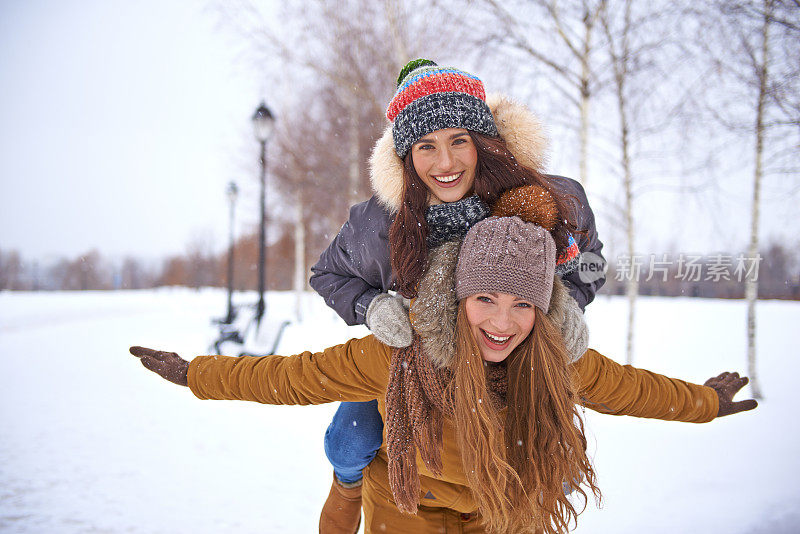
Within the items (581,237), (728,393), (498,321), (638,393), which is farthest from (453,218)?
(728,393)

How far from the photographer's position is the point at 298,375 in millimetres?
1679

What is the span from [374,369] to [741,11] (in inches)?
232

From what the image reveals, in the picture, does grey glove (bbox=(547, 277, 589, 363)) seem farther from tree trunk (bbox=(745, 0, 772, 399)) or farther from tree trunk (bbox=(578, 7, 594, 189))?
tree trunk (bbox=(745, 0, 772, 399))

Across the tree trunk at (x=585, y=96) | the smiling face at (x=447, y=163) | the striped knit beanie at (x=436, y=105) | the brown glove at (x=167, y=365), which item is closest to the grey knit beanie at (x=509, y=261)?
the smiling face at (x=447, y=163)

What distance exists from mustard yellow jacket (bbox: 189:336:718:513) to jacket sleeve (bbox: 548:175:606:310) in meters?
0.36

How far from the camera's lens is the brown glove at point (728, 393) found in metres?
1.86

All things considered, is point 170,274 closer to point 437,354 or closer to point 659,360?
point 659,360

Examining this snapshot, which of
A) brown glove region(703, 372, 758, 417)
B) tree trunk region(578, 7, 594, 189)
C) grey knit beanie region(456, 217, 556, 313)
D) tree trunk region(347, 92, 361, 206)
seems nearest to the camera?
grey knit beanie region(456, 217, 556, 313)

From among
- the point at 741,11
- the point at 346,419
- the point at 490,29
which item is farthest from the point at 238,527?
the point at 741,11

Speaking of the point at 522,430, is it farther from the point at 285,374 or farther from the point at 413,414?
the point at 285,374

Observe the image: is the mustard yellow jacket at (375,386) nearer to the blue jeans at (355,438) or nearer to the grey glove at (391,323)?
the grey glove at (391,323)

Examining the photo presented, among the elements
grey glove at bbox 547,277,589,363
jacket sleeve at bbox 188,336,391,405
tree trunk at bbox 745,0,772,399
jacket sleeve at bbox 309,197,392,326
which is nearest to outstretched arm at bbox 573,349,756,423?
grey glove at bbox 547,277,589,363

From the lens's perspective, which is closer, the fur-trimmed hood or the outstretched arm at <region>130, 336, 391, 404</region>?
the outstretched arm at <region>130, 336, 391, 404</region>

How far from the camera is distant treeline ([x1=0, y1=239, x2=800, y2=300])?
7.35 metres
